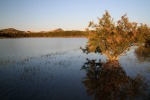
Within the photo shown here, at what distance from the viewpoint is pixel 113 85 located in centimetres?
2198

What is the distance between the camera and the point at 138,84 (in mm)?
22000

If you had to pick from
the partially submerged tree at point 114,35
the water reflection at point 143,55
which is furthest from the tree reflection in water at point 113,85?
the water reflection at point 143,55

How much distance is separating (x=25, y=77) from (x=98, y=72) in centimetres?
1128

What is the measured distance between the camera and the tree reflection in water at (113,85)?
1841 cm

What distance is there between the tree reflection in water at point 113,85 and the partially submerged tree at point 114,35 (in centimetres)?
699

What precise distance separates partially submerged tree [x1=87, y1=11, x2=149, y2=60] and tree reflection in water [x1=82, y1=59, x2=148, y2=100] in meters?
6.99

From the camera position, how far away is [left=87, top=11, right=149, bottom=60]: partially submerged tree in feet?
111

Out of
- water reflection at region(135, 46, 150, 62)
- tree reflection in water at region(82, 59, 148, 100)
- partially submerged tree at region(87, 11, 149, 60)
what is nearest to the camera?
tree reflection in water at region(82, 59, 148, 100)

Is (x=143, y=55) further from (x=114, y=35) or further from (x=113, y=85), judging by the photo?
(x=113, y=85)

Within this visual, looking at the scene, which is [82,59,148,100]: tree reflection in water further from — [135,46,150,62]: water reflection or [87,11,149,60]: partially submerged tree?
[135,46,150,62]: water reflection

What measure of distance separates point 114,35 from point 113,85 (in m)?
13.7

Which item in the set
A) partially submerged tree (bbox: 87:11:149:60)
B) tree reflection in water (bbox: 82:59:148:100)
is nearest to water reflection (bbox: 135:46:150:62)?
partially submerged tree (bbox: 87:11:149:60)

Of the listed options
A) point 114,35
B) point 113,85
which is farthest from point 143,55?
point 113,85

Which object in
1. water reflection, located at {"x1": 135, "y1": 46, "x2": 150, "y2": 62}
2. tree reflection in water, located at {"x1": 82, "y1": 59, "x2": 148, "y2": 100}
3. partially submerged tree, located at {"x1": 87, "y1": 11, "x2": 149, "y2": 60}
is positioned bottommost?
water reflection, located at {"x1": 135, "y1": 46, "x2": 150, "y2": 62}
